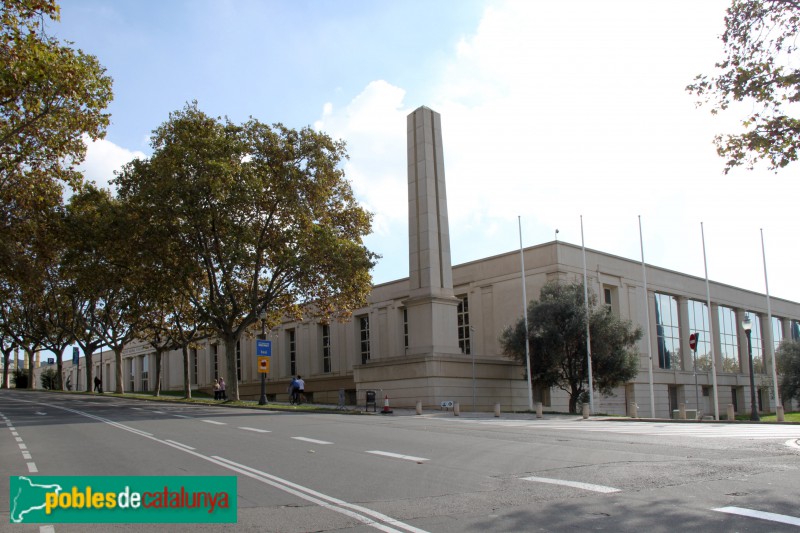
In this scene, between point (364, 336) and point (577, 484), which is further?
point (364, 336)

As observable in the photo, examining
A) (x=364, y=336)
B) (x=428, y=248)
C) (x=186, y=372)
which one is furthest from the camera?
(x=364, y=336)

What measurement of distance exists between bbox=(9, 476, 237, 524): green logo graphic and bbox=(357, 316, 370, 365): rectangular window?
162 ft

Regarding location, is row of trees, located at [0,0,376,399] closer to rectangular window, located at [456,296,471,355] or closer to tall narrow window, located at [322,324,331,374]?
Result: rectangular window, located at [456,296,471,355]

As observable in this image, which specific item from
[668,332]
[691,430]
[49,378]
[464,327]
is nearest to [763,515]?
[691,430]

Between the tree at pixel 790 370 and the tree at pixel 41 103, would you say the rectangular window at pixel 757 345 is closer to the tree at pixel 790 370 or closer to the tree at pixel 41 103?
the tree at pixel 790 370

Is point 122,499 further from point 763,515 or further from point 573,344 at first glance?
point 573,344

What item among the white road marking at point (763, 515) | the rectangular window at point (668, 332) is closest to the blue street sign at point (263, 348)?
the white road marking at point (763, 515)

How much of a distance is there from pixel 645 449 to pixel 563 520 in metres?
7.04

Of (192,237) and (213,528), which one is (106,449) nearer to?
(213,528)

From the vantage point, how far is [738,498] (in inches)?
310

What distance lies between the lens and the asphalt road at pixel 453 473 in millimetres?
7020

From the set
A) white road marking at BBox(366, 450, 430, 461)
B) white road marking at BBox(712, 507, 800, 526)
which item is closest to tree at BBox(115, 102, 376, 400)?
white road marking at BBox(366, 450, 430, 461)

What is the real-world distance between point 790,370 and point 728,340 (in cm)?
1017

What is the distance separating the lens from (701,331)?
196 ft
